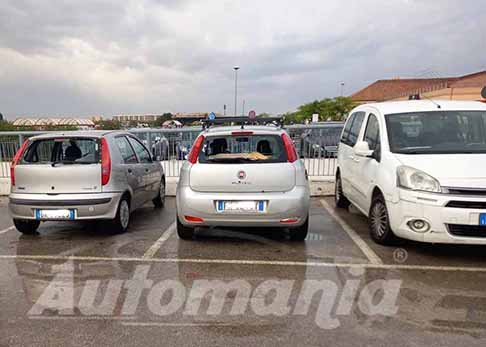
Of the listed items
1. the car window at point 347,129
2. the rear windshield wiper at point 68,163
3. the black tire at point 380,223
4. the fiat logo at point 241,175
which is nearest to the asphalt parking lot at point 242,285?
the black tire at point 380,223

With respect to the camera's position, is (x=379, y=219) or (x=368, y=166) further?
(x=368, y=166)

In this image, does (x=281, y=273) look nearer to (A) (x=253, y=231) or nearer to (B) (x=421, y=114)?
(A) (x=253, y=231)

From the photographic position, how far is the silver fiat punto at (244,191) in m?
4.45

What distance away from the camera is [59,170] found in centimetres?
493

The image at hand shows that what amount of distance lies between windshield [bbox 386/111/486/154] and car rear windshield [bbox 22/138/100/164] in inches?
159

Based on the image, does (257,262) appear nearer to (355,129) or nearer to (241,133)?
(241,133)

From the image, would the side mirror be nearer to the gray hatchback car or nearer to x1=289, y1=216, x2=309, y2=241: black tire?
x1=289, y1=216, x2=309, y2=241: black tire

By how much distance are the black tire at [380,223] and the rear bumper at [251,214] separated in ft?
3.24

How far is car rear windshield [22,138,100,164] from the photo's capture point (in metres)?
5.09

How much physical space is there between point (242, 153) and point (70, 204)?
2.39 metres

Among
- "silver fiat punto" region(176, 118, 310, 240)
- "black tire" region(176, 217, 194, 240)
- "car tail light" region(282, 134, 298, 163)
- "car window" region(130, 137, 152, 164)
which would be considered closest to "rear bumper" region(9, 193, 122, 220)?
"black tire" region(176, 217, 194, 240)

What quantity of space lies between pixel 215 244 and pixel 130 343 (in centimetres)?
228

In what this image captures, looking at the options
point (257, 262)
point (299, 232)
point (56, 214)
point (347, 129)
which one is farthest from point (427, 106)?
point (56, 214)

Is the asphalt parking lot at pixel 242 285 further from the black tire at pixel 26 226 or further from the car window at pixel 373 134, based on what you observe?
the car window at pixel 373 134
